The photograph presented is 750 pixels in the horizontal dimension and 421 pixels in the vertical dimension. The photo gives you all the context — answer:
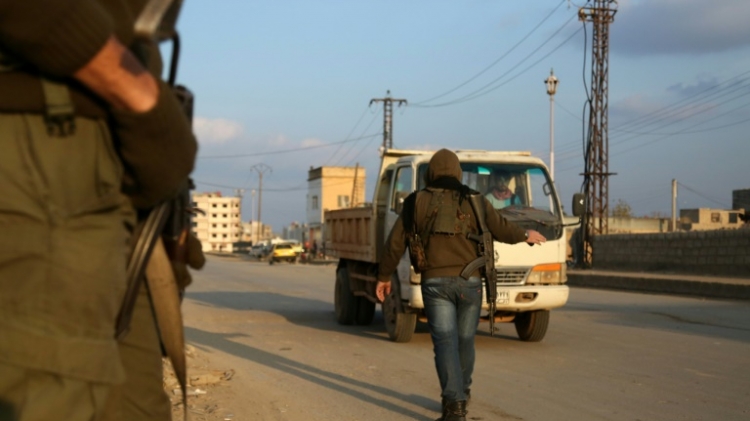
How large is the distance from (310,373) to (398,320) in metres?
2.69

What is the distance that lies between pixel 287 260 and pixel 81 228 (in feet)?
220

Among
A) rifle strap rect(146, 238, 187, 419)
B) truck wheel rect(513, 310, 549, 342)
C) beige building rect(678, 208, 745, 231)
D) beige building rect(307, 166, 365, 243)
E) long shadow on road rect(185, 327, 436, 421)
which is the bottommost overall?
long shadow on road rect(185, 327, 436, 421)

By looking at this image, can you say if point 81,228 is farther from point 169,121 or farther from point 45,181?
point 169,121

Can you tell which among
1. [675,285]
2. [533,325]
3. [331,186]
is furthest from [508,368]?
[331,186]

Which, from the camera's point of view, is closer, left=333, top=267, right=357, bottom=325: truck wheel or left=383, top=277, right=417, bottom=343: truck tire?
left=383, top=277, right=417, bottom=343: truck tire

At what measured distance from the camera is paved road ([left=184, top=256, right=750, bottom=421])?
760 cm

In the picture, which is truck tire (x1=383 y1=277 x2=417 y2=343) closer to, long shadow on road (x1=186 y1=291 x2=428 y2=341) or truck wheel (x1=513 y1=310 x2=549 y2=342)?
long shadow on road (x1=186 y1=291 x2=428 y2=341)

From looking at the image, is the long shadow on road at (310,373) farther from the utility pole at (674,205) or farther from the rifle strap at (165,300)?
the utility pole at (674,205)

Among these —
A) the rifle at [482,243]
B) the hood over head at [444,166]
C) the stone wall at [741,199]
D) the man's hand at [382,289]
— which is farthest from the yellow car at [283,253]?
the rifle at [482,243]

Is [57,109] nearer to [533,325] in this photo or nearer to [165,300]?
[165,300]

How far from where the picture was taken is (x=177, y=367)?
8.47ft

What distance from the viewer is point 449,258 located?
277 inches

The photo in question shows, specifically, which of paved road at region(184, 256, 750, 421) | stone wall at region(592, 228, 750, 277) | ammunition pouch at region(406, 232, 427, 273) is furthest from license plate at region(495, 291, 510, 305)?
stone wall at region(592, 228, 750, 277)

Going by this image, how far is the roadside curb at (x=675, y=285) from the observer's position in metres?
23.2
